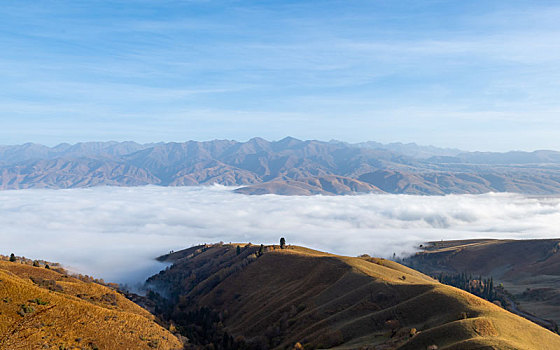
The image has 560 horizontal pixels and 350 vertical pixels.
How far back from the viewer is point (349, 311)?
98.8m

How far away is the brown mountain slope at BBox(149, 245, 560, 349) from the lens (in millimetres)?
64375

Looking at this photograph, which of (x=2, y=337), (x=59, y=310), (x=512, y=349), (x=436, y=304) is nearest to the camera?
(x=512, y=349)

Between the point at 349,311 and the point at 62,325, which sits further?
the point at 349,311

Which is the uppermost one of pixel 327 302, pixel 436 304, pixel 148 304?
pixel 436 304

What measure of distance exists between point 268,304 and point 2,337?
8816 cm

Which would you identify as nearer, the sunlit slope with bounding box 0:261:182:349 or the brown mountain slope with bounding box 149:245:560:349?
the brown mountain slope with bounding box 149:245:560:349

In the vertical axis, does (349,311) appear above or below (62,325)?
below

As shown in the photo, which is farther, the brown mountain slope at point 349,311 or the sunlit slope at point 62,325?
the sunlit slope at point 62,325

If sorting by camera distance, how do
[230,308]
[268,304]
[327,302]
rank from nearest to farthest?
[327,302] → [268,304] → [230,308]

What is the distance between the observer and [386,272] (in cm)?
14050

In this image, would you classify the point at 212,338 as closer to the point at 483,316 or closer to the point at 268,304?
the point at 268,304

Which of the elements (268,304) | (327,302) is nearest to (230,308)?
(268,304)

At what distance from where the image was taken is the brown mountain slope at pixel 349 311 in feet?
211

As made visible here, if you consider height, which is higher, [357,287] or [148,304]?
[357,287]
